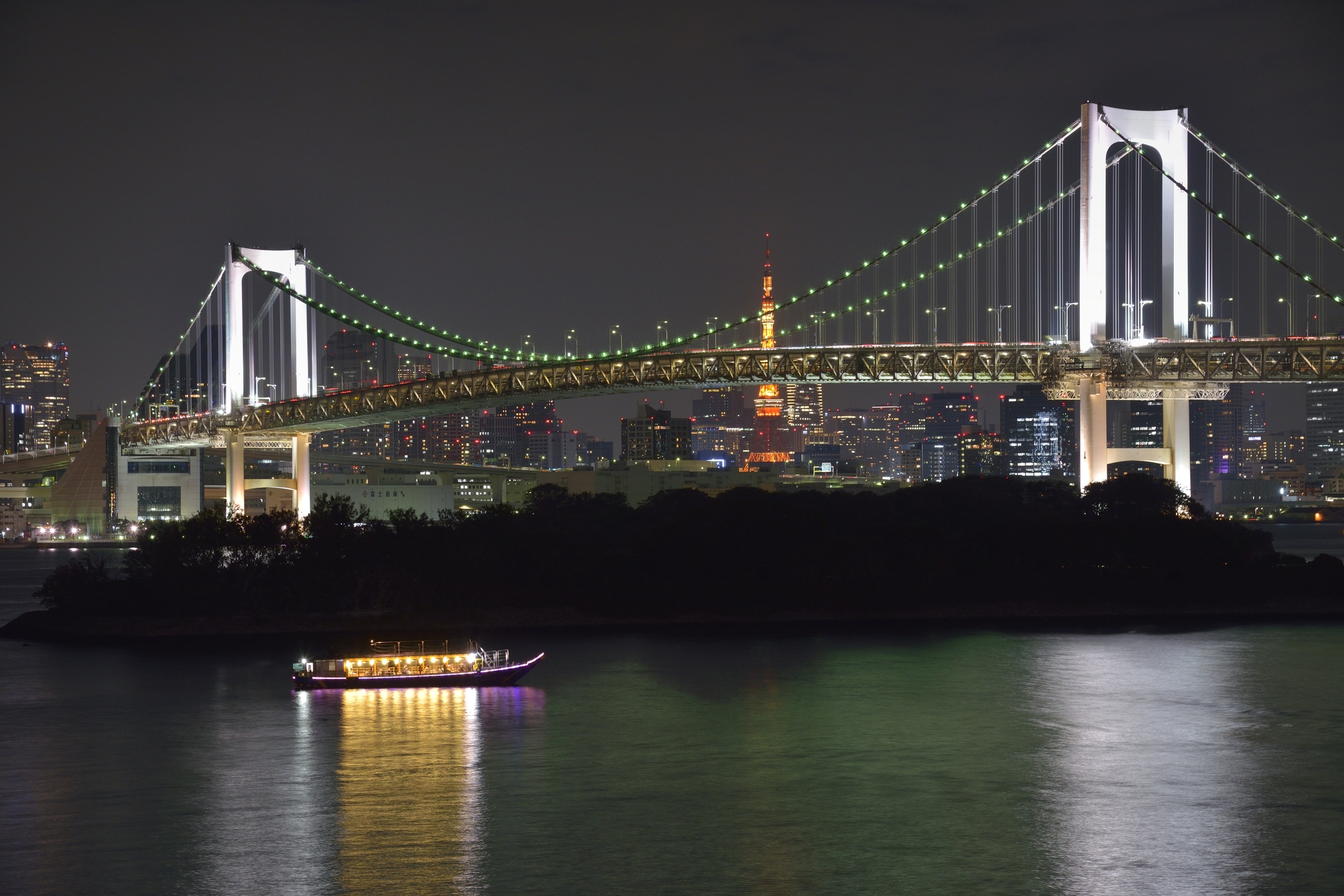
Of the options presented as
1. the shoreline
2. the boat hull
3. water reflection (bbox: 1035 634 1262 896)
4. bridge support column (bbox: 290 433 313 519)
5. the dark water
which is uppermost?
bridge support column (bbox: 290 433 313 519)

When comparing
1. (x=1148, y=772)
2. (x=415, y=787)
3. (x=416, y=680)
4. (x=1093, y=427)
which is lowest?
(x=1148, y=772)

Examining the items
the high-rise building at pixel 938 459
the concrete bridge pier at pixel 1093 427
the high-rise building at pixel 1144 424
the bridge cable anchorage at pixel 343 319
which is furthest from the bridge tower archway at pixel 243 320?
the high-rise building at pixel 938 459

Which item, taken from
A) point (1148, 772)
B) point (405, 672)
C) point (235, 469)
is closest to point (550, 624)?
point (405, 672)

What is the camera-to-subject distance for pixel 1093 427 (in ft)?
119

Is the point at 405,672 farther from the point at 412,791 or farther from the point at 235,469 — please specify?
the point at 235,469

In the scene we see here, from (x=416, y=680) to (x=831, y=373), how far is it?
1817 centimetres

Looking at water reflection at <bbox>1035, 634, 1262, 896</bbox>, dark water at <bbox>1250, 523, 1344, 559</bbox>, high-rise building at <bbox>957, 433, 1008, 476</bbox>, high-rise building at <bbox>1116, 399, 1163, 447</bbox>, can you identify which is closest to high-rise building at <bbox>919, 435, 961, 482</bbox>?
high-rise building at <bbox>957, 433, 1008, 476</bbox>

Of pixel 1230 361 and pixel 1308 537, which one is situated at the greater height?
pixel 1230 361

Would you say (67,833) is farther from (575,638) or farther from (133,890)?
(575,638)

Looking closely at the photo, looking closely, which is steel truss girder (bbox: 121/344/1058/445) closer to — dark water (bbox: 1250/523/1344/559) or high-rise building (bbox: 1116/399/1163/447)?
dark water (bbox: 1250/523/1344/559)

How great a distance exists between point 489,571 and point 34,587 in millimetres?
19251

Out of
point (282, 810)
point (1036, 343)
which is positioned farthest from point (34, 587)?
point (282, 810)

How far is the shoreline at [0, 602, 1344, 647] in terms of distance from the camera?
3391 cm

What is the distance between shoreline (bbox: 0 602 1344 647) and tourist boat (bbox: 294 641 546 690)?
5341mm
